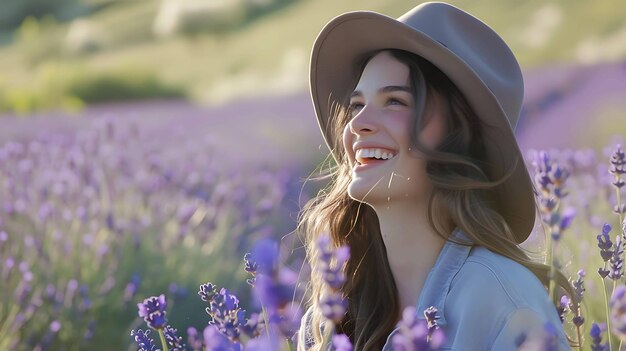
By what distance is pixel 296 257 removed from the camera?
18.3 ft

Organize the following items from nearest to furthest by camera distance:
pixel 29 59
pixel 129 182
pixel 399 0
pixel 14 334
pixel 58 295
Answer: pixel 14 334, pixel 58 295, pixel 129 182, pixel 399 0, pixel 29 59

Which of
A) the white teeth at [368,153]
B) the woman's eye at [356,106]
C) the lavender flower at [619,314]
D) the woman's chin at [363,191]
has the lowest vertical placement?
the woman's chin at [363,191]

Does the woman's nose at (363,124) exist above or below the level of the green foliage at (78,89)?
above

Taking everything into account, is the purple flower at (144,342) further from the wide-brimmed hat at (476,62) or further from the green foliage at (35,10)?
the green foliage at (35,10)

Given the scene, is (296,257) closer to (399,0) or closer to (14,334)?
(14,334)

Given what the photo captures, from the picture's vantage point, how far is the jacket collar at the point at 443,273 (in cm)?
201

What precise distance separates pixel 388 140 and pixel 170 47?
704 cm

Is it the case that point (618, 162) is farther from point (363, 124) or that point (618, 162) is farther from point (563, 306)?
point (363, 124)

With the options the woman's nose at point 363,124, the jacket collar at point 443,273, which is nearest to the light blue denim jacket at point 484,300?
the jacket collar at point 443,273

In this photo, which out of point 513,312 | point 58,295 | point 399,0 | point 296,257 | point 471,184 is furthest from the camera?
point 399,0

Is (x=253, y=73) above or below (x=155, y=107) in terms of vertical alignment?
above

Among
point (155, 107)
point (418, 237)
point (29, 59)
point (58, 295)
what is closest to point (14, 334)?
point (58, 295)

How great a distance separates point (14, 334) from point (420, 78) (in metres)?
2.02

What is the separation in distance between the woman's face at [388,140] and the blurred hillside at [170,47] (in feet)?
17.6
